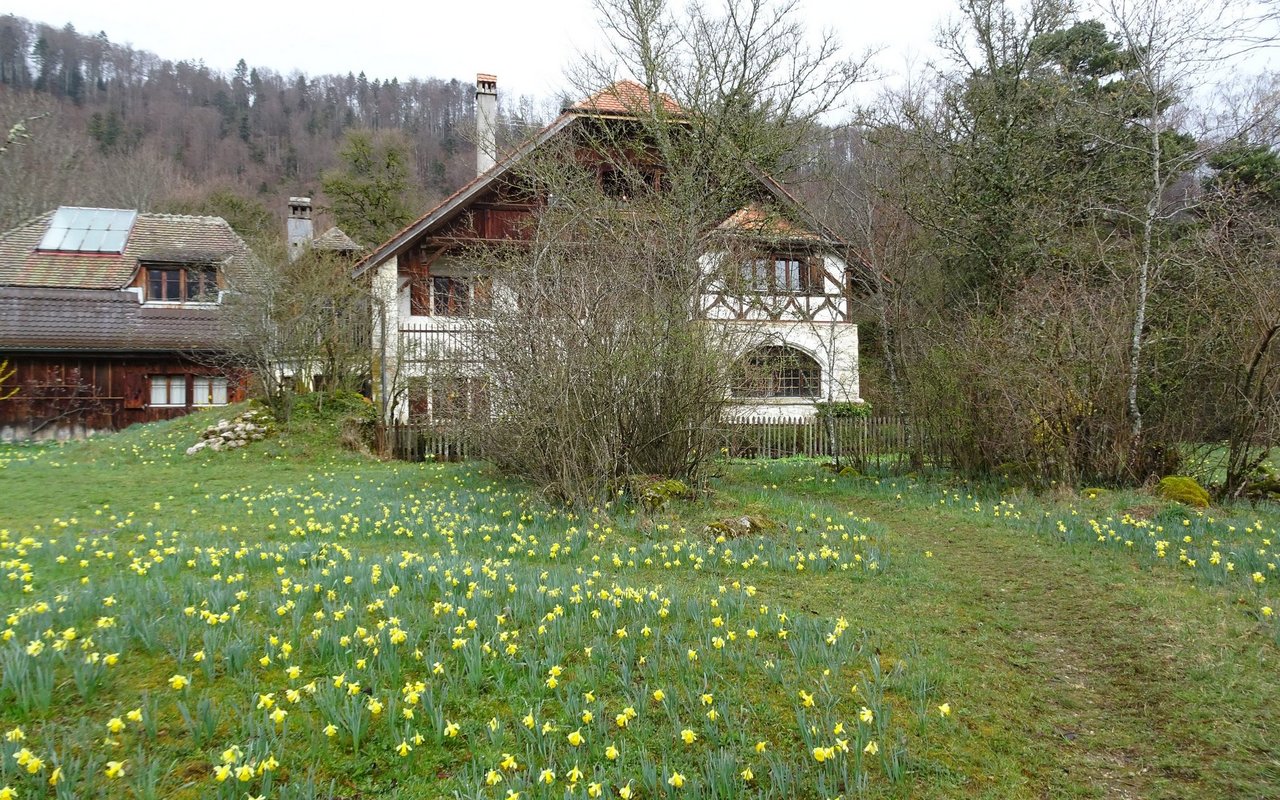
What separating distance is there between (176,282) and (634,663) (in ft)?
96.8

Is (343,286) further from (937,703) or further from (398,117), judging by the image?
(398,117)

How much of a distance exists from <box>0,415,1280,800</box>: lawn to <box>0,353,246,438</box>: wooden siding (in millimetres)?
21000

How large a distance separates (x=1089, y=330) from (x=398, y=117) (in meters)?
64.8

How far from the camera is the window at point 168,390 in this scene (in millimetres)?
25375

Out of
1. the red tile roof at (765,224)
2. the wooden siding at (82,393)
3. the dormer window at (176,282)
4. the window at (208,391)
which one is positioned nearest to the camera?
the red tile roof at (765,224)

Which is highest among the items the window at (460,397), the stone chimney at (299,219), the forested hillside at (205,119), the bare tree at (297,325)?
the forested hillside at (205,119)

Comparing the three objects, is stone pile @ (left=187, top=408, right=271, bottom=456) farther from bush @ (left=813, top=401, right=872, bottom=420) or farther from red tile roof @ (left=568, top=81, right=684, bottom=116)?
bush @ (left=813, top=401, right=872, bottom=420)

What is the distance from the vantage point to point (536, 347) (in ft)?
28.2

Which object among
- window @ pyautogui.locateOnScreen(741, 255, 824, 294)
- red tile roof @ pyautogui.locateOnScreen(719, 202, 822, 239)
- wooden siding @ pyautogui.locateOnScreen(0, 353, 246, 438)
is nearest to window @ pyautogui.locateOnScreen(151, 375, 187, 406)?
wooden siding @ pyautogui.locateOnScreen(0, 353, 246, 438)

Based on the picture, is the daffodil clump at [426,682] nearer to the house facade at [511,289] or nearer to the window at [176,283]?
the house facade at [511,289]

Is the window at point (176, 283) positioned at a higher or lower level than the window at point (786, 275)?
higher

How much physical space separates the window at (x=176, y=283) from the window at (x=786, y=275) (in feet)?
66.9

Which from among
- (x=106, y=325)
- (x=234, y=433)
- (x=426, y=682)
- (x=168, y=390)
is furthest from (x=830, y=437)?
(x=106, y=325)

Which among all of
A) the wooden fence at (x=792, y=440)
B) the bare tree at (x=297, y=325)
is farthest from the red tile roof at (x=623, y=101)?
the bare tree at (x=297, y=325)
